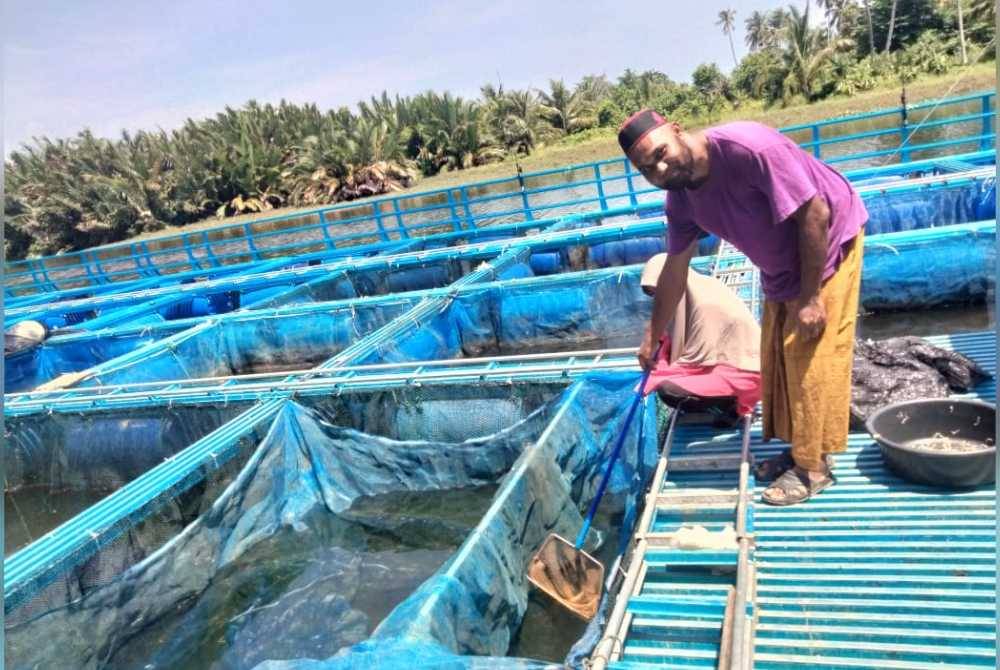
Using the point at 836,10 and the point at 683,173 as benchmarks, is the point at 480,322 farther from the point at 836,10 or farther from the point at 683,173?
the point at 836,10

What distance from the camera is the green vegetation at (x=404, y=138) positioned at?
27.5 meters

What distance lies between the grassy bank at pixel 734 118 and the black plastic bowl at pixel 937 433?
21563 millimetres

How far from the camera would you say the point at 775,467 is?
11.1 feet

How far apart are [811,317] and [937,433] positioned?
1.11 meters

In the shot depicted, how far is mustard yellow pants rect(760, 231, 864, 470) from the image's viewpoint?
2.81 m

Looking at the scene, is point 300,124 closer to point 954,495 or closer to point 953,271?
point 953,271

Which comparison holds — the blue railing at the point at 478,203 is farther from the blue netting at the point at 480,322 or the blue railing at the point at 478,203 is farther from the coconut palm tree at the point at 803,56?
the coconut palm tree at the point at 803,56

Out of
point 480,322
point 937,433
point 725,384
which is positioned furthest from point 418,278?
point 937,433

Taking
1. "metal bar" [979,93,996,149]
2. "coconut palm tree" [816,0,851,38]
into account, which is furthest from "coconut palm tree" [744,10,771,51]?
"metal bar" [979,93,996,149]

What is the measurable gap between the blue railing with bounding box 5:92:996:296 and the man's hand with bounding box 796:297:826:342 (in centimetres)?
670

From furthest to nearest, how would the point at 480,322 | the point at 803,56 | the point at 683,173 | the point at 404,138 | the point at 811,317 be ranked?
the point at 404,138
the point at 803,56
the point at 480,322
the point at 811,317
the point at 683,173

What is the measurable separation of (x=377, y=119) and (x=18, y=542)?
95.0ft

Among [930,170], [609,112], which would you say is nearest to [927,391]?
[930,170]

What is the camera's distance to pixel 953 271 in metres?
6.45
